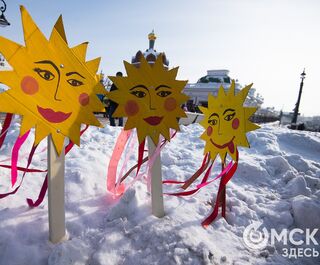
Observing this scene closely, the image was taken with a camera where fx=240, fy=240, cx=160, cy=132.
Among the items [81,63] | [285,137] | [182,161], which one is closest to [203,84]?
[285,137]

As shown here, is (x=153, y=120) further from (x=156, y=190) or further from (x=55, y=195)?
(x=55, y=195)

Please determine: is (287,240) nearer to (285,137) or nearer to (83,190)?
(83,190)

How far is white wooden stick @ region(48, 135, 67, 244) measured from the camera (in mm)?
1646

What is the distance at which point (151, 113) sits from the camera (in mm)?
2018

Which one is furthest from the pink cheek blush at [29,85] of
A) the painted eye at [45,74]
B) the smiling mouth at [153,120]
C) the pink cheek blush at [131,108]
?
the smiling mouth at [153,120]

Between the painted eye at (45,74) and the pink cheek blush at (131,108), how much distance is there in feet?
1.93

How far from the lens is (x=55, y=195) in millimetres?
1668

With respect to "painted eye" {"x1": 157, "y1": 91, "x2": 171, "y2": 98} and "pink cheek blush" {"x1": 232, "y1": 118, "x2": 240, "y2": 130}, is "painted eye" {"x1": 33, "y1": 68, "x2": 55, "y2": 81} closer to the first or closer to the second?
"painted eye" {"x1": 157, "y1": 91, "x2": 171, "y2": 98}

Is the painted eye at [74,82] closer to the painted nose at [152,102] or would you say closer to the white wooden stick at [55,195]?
the white wooden stick at [55,195]

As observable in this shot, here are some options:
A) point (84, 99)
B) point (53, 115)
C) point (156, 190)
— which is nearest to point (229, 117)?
point (156, 190)

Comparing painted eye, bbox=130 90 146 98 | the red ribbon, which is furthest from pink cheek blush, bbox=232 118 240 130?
painted eye, bbox=130 90 146 98

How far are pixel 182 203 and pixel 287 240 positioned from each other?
3.36ft

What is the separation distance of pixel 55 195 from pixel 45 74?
2.70ft

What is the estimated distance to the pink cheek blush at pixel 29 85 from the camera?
1.48 meters
